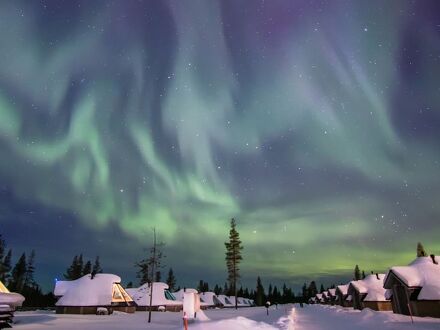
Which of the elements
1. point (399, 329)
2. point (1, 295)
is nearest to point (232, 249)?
point (399, 329)

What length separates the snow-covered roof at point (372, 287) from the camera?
53.0 m

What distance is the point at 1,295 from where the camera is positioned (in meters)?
14.2

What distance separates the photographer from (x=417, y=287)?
34.0 meters

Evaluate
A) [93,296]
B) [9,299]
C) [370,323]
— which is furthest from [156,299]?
[9,299]

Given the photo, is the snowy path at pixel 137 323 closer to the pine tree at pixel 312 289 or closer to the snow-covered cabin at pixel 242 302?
the snow-covered cabin at pixel 242 302

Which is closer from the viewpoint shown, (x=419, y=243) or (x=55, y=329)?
(x=55, y=329)

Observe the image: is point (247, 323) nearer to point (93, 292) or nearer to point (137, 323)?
point (137, 323)

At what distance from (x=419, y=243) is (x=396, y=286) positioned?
42728 mm

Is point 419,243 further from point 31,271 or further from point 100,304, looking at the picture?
point 31,271

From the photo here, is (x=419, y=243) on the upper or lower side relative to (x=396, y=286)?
upper

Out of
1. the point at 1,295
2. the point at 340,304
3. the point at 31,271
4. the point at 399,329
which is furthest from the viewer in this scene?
the point at 31,271

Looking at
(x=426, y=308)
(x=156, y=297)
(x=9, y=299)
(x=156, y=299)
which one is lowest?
(x=426, y=308)

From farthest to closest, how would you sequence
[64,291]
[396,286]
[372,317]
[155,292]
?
[155,292], [64,291], [396,286], [372,317]

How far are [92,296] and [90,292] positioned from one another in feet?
2.44
